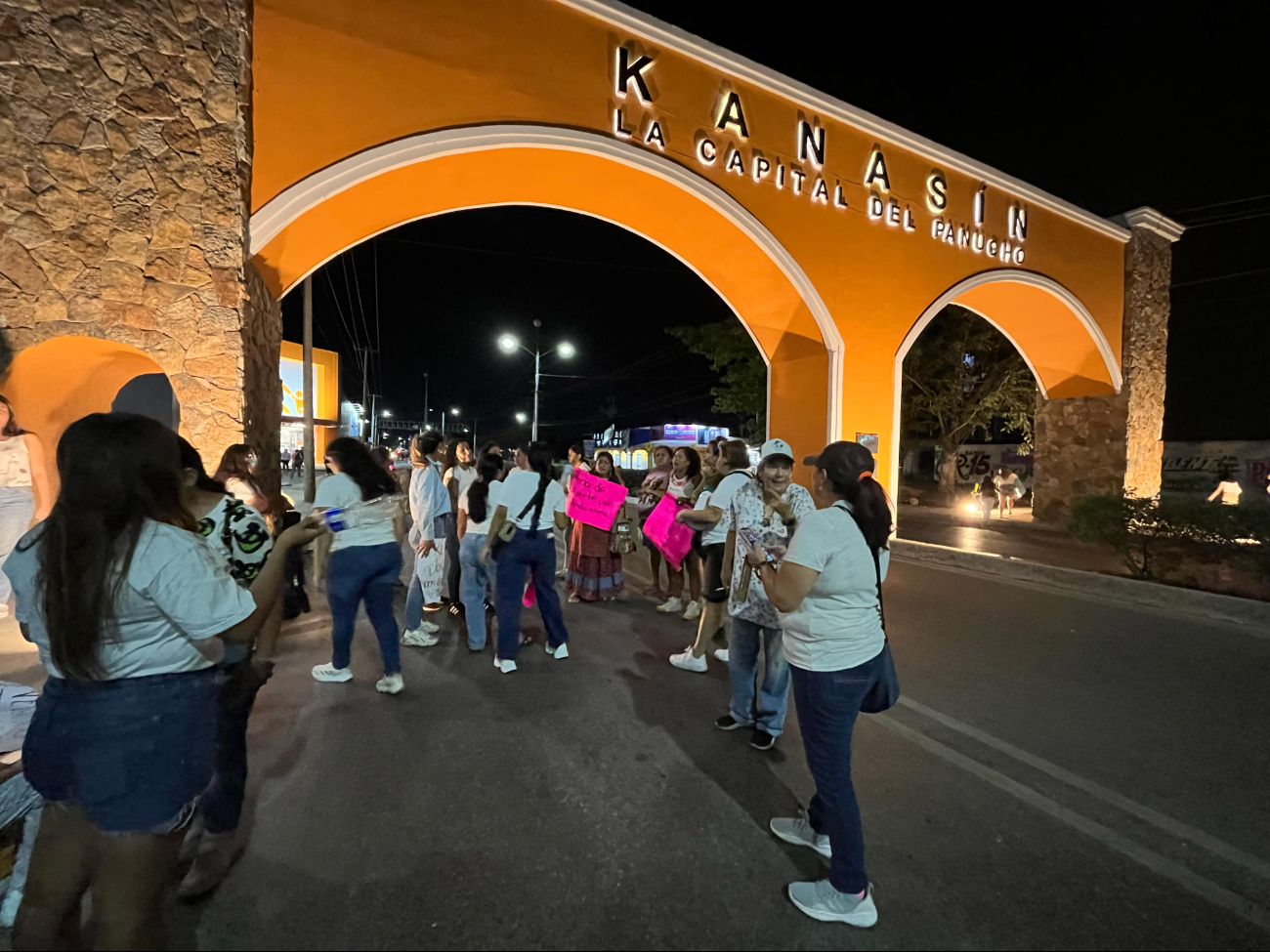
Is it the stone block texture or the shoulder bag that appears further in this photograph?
the stone block texture

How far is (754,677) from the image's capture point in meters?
3.71

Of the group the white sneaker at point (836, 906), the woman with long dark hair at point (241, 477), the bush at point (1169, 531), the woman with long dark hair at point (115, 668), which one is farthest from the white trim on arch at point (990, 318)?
the woman with long dark hair at point (115, 668)

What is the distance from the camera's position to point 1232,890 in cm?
254

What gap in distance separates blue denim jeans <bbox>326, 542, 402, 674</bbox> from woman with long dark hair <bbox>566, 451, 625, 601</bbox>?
2894 mm

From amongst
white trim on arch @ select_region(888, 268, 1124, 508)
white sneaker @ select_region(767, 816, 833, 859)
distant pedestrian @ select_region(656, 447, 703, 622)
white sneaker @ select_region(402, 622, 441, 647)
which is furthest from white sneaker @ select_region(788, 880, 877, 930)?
white trim on arch @ select_region(888, 268, 1124, 508)

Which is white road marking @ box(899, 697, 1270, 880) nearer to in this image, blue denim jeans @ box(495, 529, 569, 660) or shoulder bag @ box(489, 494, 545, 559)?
blue denim jeans @ box(495, 529, 569, 660)

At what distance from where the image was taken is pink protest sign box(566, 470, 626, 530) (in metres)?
5.88

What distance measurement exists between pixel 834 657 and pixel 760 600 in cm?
121

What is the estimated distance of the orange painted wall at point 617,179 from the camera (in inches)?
261

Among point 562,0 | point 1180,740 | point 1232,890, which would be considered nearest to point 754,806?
point 1232,890

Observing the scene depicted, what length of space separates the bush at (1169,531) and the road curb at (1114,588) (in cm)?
43

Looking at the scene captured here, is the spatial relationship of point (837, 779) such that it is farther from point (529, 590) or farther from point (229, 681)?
point (529, 590)

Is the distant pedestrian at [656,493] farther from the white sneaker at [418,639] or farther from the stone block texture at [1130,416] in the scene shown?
the stone block texture at [1130,416]

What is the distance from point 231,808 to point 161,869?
3.17ft
